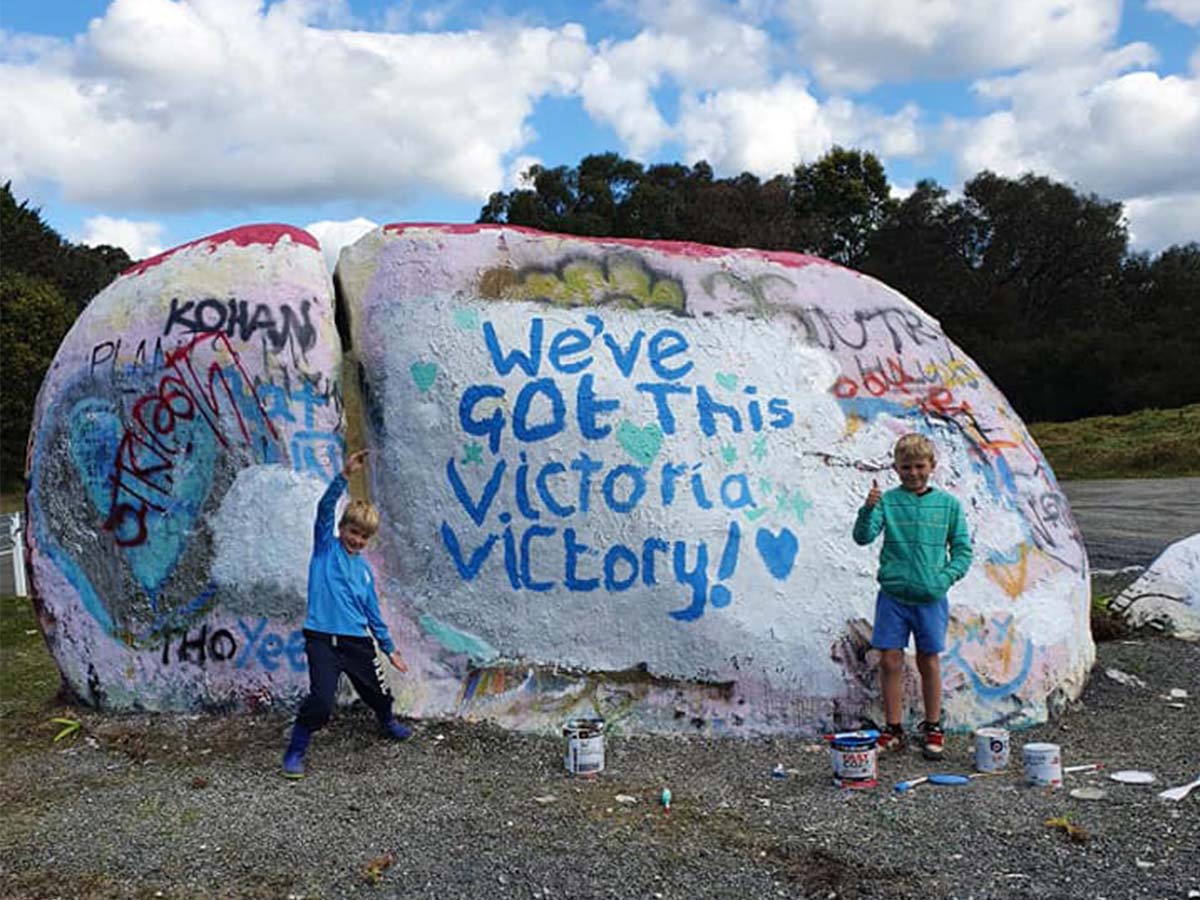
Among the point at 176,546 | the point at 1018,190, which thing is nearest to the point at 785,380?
the point at 176,546

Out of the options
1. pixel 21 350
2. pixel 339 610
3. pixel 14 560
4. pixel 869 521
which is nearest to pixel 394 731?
pixel 339 610

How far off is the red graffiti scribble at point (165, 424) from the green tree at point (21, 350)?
20138 mm

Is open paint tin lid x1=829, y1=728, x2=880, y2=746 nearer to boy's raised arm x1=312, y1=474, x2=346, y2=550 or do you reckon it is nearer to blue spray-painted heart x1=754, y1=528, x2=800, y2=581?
blue spray-painted heart x1=754, y1=528, x2=800, y2=581

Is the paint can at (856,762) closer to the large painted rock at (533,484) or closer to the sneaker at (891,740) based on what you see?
the sneaker at (891,740)

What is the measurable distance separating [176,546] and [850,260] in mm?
33746

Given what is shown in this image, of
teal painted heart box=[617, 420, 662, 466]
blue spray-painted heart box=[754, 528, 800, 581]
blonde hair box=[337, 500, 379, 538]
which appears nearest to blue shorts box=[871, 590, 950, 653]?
blue spray-painted heart box=[754, 528, 800, 581]

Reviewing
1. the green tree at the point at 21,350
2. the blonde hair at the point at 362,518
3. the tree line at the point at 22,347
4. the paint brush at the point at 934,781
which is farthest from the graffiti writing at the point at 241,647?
the green tree at the point at 21,350

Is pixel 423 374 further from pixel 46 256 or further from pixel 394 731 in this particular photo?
pixel 46 256

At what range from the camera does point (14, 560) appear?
12.4 m

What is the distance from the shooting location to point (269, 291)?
19.2ft

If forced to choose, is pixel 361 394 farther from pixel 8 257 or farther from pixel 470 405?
pixel 8 257

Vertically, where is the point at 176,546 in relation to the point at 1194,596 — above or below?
above

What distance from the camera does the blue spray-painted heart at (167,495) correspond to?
5.69 metres

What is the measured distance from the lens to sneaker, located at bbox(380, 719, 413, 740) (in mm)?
5238
